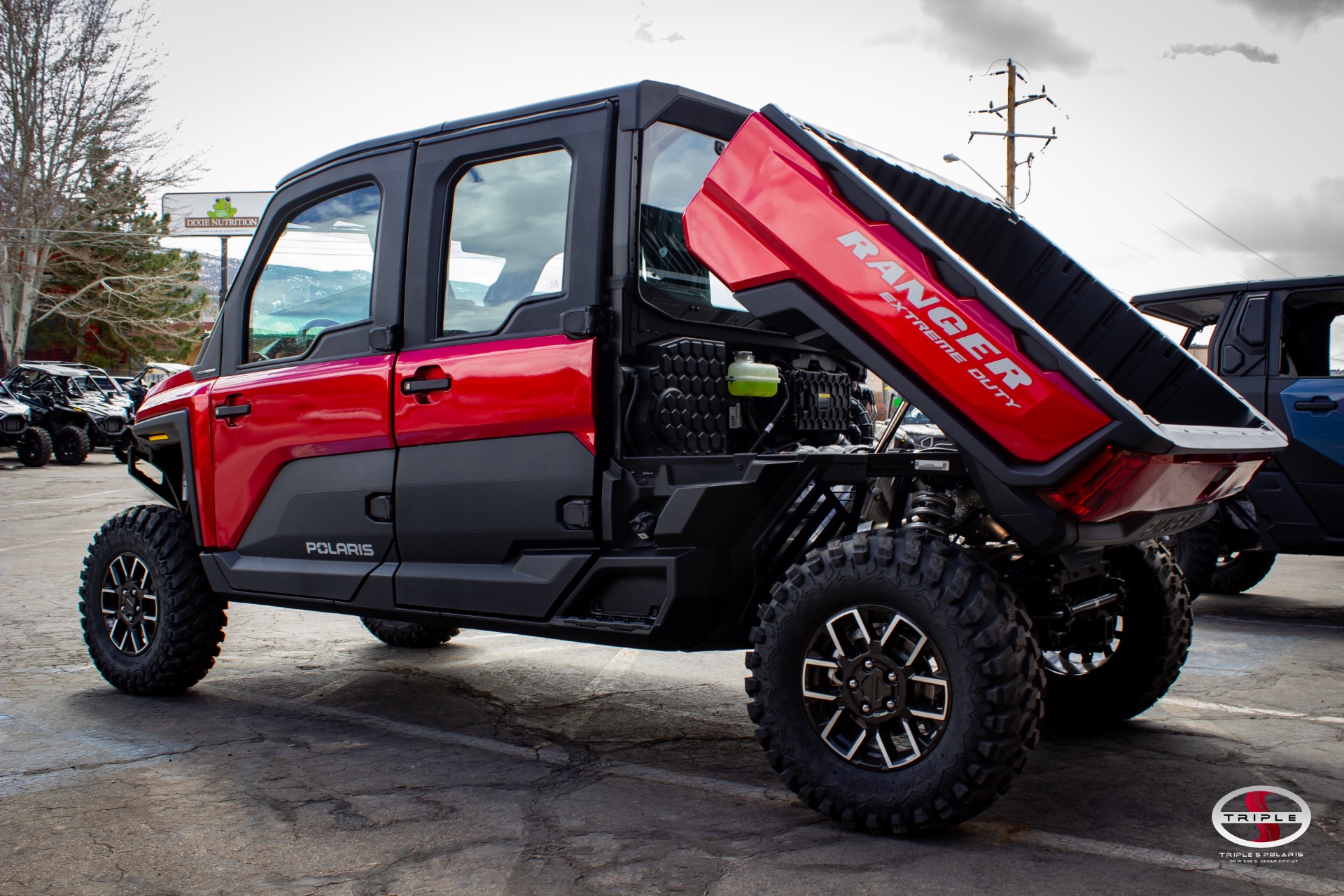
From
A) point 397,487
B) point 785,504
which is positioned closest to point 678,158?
point 785,504

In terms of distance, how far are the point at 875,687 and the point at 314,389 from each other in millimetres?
2653

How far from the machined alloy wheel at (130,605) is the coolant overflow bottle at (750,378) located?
2.99 meters

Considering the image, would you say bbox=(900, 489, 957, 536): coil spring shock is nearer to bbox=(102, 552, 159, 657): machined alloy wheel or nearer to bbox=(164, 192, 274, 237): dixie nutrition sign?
bbox=(102, 552, 159, 657): machined alloy wheel

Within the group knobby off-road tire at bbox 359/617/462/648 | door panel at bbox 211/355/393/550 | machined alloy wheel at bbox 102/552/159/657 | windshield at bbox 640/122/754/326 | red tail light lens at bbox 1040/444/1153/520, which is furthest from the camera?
knobby off-road tire at bbox 359/617/462/648

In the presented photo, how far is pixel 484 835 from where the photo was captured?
334cm

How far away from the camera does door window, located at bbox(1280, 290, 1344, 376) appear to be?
690 cm

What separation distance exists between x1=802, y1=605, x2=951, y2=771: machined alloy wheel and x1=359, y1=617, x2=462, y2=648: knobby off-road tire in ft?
11.5

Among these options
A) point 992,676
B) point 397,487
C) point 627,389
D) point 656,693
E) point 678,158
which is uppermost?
point 678,158

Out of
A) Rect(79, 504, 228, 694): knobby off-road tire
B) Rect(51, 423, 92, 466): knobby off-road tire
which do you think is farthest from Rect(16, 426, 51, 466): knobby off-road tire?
Rect(79, 504, 228, 694): knobby off-road tire

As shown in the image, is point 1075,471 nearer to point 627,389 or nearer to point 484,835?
point 627,389

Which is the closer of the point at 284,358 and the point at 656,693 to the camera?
the point at 284,358

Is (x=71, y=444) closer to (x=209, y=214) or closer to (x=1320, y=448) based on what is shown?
(x=209, y=214)

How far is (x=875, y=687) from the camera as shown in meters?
3.25

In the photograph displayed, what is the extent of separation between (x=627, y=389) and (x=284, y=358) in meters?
1.88
